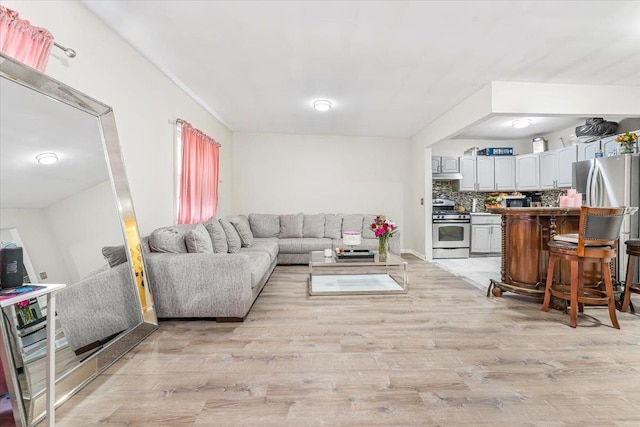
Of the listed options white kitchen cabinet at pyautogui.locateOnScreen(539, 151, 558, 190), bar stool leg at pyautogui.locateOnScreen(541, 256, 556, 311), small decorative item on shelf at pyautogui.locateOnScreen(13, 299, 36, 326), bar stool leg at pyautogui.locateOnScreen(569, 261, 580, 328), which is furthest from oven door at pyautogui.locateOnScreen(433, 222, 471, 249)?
small decorative item on shelf at pyautogui.locateOnScreen(13, 299, 36, 326)

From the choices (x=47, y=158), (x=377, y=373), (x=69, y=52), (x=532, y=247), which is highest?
(x=69, y=52)

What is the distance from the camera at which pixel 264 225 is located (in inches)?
219

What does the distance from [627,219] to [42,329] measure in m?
5.65

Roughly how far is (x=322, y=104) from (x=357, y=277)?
8.46ft

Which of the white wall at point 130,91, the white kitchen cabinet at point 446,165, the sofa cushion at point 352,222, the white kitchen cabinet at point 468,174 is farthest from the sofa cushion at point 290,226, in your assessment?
the white kitchen cabinet at point 468,174

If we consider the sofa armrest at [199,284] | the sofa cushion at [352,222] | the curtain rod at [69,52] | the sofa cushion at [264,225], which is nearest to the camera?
the curtain rod at [69,52]

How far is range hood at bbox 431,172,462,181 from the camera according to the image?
20.0 ft

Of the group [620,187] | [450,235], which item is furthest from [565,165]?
[450,235]

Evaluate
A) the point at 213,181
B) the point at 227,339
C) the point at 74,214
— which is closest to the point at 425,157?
the point at 213,181

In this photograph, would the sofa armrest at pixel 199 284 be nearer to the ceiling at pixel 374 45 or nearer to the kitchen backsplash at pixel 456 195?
the ceiling at pixel 374 45

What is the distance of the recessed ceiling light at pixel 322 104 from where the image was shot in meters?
4.13

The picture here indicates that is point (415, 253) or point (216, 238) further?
point (415, 253)

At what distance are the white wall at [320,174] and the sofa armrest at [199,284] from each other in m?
3.62

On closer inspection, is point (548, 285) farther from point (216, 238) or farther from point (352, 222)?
point (216, 238)
